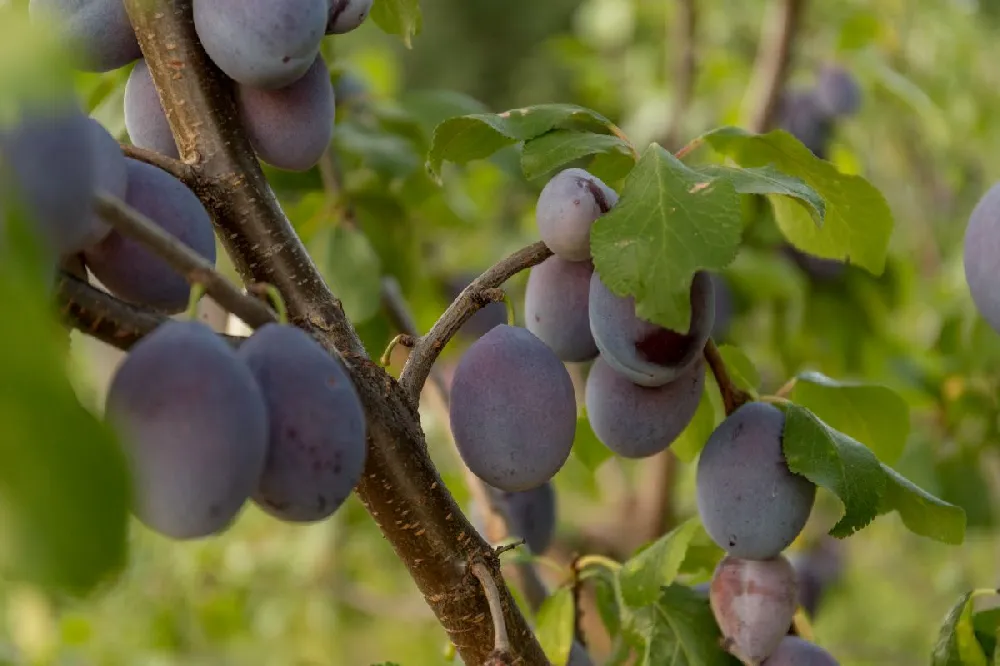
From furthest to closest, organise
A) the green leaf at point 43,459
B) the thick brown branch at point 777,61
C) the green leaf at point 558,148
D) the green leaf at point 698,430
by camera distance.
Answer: the thick brown branch at point 777,61, the green leaf at point 698,430, the green leaf at point 558,148, the green leaf at point 43,459

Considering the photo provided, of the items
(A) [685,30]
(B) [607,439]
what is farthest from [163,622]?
(B) [607,439]

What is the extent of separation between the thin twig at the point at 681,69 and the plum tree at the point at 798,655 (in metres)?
0.89

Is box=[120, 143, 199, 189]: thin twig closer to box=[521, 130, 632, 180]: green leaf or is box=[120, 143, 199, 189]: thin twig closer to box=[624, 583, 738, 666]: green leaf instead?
box=[521, 130, 632, 180]: green leaf

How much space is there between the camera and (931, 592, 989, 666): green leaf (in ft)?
1.97

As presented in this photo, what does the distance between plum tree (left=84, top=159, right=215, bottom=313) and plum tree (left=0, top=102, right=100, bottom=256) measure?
114 millimetres

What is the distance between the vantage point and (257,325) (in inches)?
15.7

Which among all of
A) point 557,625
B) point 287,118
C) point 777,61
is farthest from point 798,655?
point 777,61

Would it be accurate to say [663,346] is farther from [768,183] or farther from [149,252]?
[149,252]

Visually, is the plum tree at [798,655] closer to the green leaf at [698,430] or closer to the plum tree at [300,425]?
the green leaf at [698,430]

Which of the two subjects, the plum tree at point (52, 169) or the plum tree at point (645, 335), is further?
the plum tree at point (645, 335)

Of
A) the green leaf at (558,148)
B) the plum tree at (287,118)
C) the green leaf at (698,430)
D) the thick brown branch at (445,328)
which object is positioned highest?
the plum tree at (287,118)

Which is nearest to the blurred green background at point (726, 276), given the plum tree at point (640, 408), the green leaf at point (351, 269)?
the green leaf at point (351, 269)

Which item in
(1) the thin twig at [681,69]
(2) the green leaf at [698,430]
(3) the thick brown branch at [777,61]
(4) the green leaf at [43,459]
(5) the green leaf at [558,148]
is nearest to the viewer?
(4) the green leaf at [43,459]

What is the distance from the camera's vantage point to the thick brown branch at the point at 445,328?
1.62 ft
